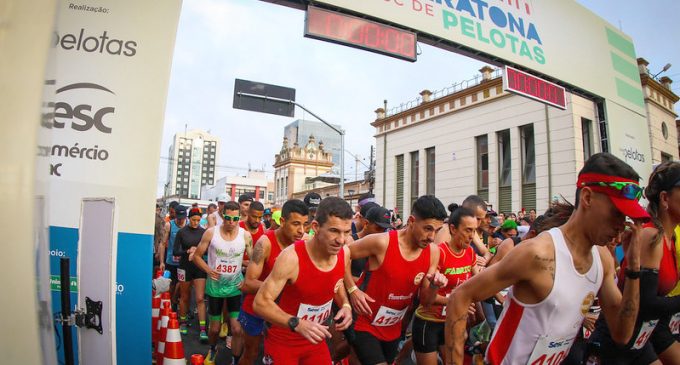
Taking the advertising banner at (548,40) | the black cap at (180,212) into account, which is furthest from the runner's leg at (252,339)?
the advertising banner at (548,40)

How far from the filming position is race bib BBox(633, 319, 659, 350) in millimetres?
2650

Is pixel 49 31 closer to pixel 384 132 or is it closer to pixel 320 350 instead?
pixel 320 350

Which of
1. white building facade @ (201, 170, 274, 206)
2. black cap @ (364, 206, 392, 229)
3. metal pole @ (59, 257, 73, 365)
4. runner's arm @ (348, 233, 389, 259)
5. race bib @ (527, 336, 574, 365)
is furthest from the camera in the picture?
white building facade @ (201, 170, 274, 206)

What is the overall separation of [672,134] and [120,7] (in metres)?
22.6

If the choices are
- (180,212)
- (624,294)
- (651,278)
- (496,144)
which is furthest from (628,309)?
(496,144)

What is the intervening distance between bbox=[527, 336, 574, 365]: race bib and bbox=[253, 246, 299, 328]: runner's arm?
152cm

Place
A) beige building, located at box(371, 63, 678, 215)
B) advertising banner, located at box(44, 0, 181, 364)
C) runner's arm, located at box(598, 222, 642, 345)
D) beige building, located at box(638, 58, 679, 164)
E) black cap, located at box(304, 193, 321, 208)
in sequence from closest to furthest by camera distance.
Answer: runner's arm, located at box(598, 222, 642, 345)
advertising banner, located at box(44, 0, 181, 364)
black cap, located at box(304, 193, 321, 208)
beige building, located at box(371, 63, 678, 215)
beige building, located at box(638, 58, 679, 164)

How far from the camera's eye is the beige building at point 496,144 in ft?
49.2

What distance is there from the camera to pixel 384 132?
23.8m

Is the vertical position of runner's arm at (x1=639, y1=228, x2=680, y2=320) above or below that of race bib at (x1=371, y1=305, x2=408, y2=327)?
above

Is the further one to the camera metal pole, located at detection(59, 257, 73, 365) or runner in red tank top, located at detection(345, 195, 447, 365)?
runner in red tank top, located at detection(345, 195, 447, 365)

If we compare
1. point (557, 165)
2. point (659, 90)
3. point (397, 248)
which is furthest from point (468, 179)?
point (397, 248)

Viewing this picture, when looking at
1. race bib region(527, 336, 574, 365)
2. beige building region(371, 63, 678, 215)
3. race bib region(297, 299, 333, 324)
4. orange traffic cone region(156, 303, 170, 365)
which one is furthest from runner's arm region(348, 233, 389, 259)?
beige building region(371, 63, 678, 215)

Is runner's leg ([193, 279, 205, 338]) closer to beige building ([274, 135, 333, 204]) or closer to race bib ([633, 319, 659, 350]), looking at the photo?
race bib ([633, 319, 659, 350])
